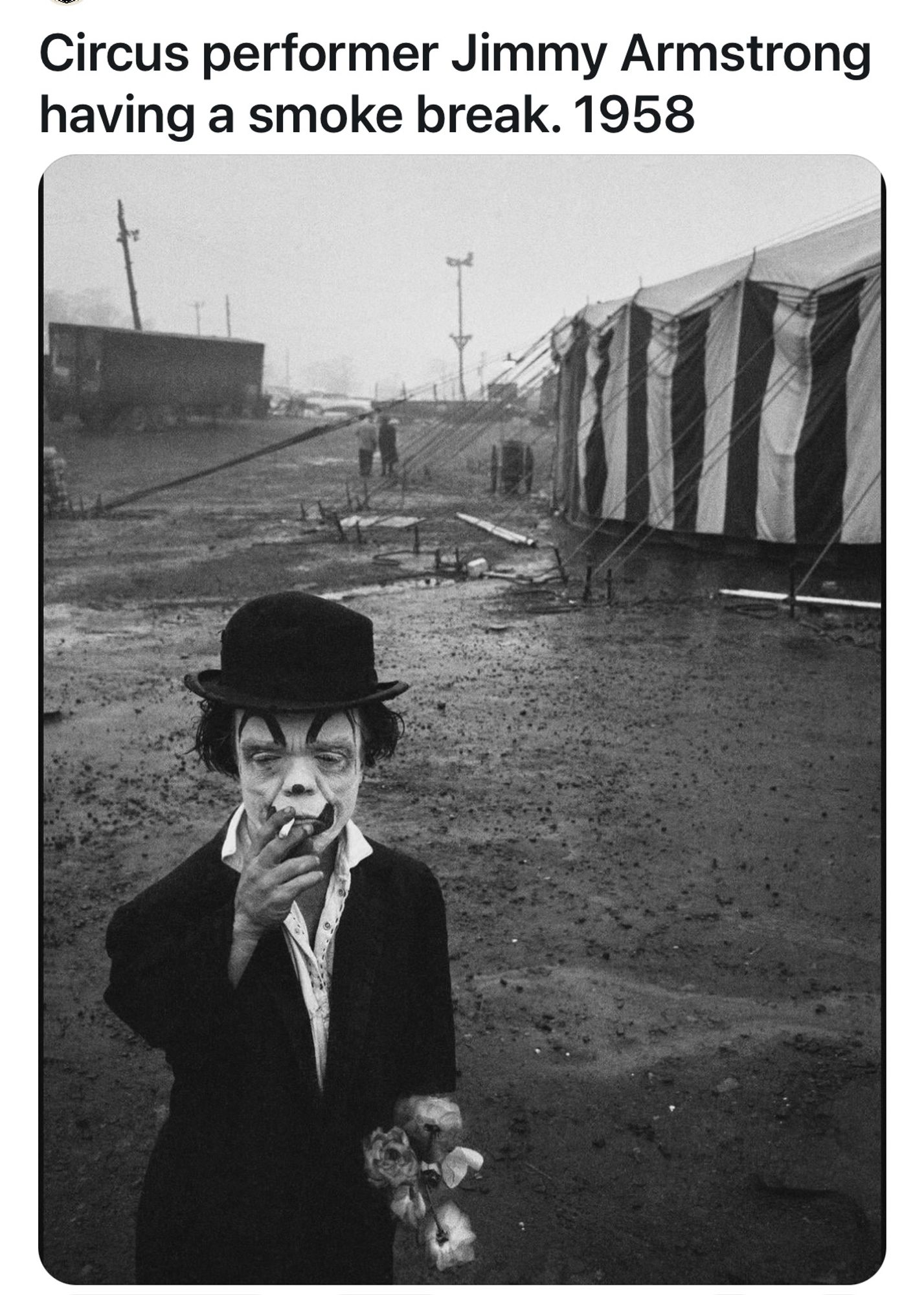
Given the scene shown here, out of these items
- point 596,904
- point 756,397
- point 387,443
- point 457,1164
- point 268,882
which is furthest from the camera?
point 387,443

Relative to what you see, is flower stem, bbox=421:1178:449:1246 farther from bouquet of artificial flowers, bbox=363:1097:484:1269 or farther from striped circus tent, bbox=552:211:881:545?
striped circus tent, bbox=552:211:881:545

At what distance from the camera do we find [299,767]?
6.18ft

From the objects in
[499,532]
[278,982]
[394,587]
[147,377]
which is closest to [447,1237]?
[278,982]

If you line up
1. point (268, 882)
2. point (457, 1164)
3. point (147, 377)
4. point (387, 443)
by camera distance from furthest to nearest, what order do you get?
1. point (147, 377)
2. point (387, 443)
3. point (457, 1164)
4. point (268, 882)

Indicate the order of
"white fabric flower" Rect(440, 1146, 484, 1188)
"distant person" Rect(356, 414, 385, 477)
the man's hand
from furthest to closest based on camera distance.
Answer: "distant person" Rect(356, 414, 385, 477) → "white fabric flower" Rect(440, 1146, 484, 1188) → the man's hand

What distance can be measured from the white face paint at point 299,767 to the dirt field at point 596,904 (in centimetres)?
131

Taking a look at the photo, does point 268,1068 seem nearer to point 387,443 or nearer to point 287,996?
point 287,996

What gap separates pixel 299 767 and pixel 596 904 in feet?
9.42

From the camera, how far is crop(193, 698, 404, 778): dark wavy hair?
6.51 feet

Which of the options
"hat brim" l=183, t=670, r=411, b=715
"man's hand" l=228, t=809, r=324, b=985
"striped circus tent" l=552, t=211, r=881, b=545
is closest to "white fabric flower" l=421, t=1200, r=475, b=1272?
"man's hand" l=228, t=809, r=324, b=985

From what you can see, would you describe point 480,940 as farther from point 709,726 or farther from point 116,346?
point 116,346

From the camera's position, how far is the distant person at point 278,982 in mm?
1842

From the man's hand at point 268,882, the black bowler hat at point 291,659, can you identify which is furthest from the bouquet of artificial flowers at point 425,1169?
the black bowler hat at point 291,659

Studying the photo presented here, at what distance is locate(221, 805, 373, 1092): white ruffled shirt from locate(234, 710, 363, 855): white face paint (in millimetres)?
57
